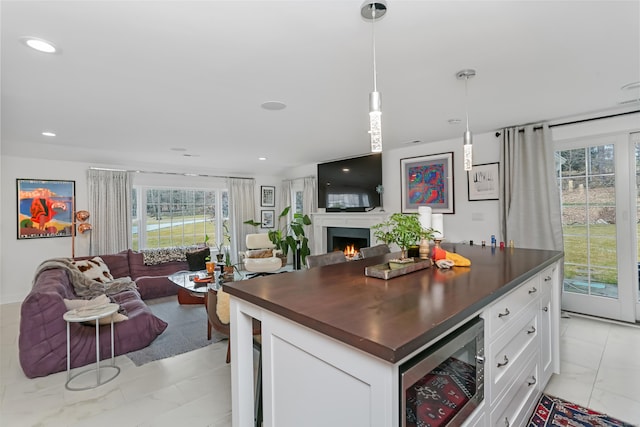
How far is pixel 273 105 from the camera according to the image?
9.55ft

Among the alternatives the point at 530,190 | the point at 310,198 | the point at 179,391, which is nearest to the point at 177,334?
the point at 179,391

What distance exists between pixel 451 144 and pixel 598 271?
2.34 meters

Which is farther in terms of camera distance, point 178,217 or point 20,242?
point 178,217

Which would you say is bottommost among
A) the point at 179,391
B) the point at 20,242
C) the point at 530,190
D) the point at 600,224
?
the point at 179,391

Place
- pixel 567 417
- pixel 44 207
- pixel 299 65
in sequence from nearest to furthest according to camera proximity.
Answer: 1. pixel 567 417
2. pixel 299 65
3. pixel 44 207

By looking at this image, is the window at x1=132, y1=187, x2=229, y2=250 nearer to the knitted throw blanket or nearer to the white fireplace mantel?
the knitted throw blanket

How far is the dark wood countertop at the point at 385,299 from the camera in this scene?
2.98 ft

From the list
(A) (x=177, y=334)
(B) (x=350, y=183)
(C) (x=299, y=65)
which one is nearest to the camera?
(C) (x=299, y=65)

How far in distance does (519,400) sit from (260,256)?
490cm

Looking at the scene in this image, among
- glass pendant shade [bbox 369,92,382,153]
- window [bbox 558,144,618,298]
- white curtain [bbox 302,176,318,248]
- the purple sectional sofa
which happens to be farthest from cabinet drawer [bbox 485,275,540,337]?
white curtain [bbox 302,176,318,248]

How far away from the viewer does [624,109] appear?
10.4 ft

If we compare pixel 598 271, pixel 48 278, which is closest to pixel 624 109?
pixel 598 271

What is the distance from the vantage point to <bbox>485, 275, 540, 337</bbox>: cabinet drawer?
1346mm

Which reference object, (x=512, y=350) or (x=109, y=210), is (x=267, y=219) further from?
(x=512, y=350)
